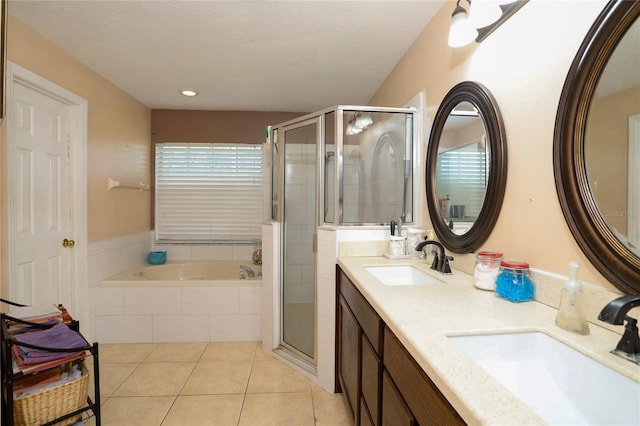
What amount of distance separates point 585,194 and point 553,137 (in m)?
0.23

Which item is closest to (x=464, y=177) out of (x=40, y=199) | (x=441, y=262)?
(x=441, y=262)

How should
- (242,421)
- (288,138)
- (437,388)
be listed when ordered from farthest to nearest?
(288,138), (242,421), (437,388)

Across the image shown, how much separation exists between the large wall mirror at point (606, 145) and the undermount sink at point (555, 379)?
0.25 meters

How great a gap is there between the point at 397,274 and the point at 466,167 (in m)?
0.69

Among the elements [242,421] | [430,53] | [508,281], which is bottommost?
[242,421]

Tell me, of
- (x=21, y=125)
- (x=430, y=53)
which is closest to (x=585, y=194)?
(x=430, y=53)

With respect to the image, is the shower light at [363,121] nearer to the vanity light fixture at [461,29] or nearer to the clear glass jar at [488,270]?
the vanity light fixture at [461,29]

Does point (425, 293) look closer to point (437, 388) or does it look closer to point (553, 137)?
point (437, 388)

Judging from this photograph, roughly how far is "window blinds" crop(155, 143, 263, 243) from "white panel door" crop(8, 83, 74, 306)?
1.29 m

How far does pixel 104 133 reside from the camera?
9.42 ft

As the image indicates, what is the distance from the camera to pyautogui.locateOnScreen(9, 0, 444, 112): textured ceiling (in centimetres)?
182

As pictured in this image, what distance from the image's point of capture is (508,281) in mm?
1131

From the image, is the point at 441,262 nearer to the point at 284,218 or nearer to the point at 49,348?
the point at 284,218

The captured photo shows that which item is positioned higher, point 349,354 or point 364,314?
point 364,314
